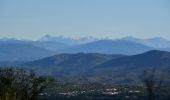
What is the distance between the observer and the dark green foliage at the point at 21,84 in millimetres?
47125

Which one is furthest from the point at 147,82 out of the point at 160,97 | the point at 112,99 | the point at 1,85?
the point at 112,99

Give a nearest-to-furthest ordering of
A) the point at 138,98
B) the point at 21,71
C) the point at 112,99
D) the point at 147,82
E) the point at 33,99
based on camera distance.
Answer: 1. the point at 147,82
2. the point at 33,99
3. the point at 21,71
4. the point at 138,98
5. the point at 112,99

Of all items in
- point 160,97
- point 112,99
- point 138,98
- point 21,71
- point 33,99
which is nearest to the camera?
point 33,99

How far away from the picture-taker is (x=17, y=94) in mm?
47469

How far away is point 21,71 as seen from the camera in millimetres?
50531

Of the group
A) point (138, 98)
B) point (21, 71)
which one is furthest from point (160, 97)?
point (21, 71)

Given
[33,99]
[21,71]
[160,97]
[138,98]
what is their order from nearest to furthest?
[33,99]
[21,71]
[160,97]
[138,98]

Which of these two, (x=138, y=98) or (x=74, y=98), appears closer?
(x=138, y=98)

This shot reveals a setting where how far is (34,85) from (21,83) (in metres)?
1.28

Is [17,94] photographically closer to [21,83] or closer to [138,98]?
[21,83]

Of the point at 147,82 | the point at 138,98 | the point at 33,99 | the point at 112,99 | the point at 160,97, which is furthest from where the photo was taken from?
the point at 112,99

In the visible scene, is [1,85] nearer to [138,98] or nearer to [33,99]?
[33,99]

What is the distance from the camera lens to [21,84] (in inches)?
1906

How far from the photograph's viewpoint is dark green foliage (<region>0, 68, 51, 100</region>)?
47.1 metres
